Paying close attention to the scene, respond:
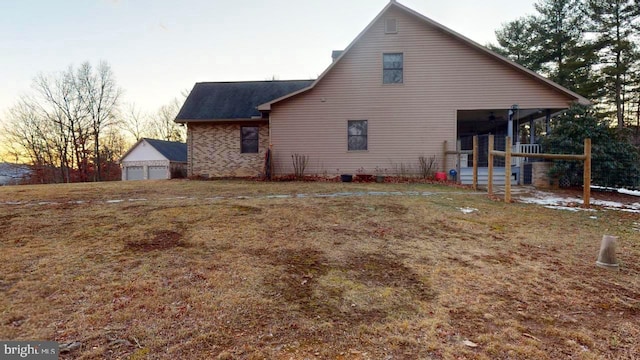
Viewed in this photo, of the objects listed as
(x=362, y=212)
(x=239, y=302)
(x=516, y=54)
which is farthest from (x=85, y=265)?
(x=516, y=54)

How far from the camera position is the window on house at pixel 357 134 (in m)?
13.2

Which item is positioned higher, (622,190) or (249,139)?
(249,139)

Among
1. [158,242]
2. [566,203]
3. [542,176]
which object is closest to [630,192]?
[542,176]

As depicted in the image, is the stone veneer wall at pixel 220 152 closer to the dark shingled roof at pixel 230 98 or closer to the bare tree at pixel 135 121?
the dark shingled roof at pixel 230 98

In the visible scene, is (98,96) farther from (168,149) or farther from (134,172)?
(134,172)

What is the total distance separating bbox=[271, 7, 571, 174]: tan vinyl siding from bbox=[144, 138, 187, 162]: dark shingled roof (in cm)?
1959

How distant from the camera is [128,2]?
13.9 metres

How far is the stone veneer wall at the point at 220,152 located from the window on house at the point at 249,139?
0.63 feet

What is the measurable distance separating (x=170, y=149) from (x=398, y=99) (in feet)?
82.0

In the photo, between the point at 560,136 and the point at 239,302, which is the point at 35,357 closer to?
the point at 239,302

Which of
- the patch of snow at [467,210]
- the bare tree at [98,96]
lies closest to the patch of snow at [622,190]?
the patch of snow at [467,210]

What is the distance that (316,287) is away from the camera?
2.98 metres

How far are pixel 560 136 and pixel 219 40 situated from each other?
16097 mm

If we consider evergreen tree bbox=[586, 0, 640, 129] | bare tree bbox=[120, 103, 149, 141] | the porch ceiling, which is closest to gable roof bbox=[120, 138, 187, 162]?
bare tree bbox=[120, 103, 149, 141]
